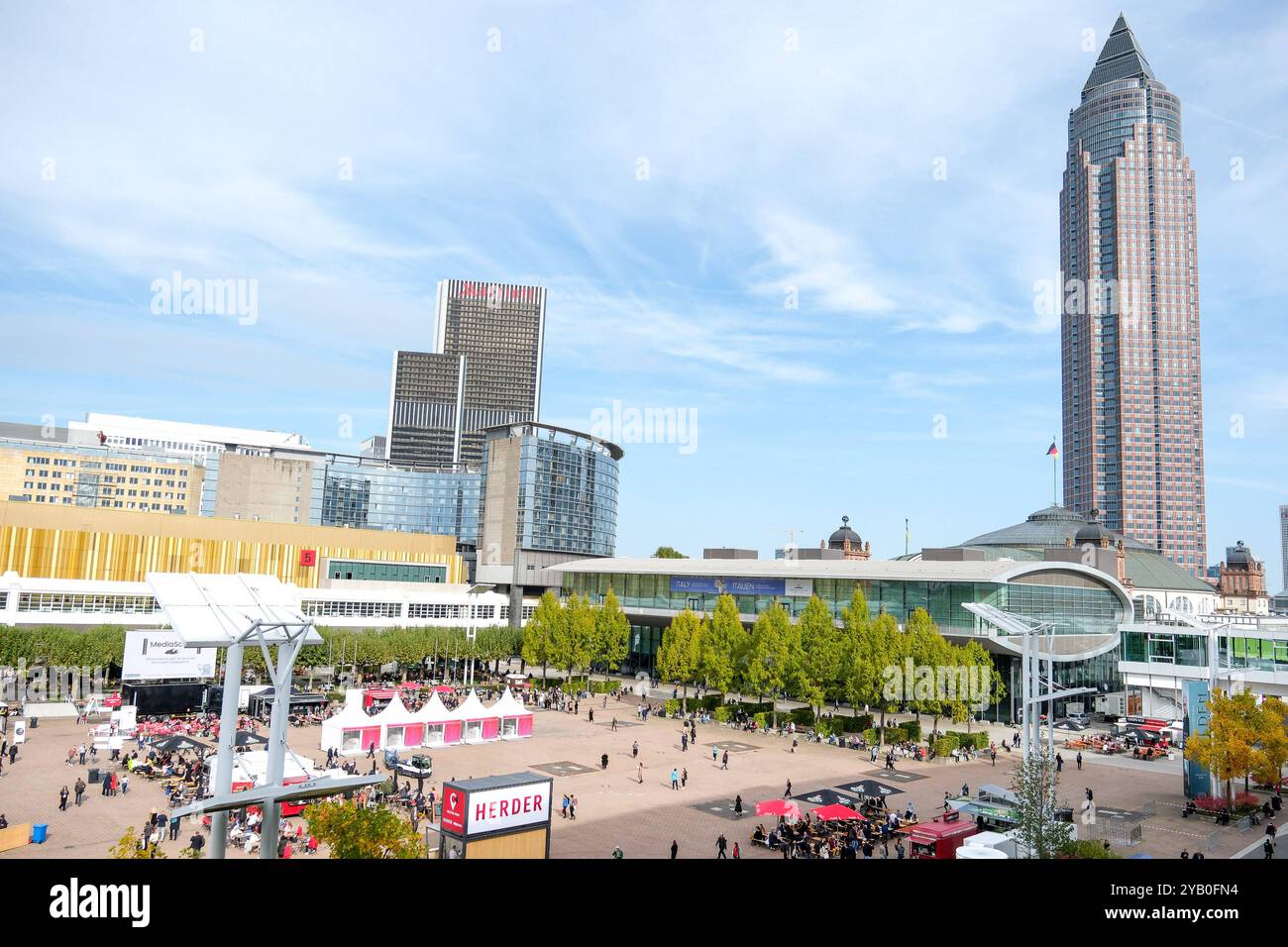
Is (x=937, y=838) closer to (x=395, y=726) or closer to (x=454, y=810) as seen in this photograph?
(x=454, y=810)

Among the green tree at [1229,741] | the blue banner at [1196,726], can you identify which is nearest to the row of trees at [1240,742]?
the green tree at [1229,741]

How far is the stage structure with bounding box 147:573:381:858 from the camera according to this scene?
18125 mm

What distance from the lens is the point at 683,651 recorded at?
2822 inches

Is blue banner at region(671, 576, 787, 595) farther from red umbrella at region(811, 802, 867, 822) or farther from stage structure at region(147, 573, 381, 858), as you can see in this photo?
stage structure at region(147, 573, 381, 858)

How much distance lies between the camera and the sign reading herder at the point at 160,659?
6088 cm

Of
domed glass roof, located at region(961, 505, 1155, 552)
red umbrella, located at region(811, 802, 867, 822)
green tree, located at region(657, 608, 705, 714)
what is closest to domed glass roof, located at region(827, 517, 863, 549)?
domed glass roof, located at region(961, 505, 1155, 552)

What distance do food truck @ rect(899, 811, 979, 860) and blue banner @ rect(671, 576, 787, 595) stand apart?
155 feet

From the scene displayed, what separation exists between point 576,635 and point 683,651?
1292 cm

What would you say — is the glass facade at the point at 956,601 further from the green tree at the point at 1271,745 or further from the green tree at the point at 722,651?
the green tree at the point at 1271,745

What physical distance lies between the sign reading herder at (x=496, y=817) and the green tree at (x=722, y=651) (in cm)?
3982

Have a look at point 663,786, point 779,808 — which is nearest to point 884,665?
point 663,786

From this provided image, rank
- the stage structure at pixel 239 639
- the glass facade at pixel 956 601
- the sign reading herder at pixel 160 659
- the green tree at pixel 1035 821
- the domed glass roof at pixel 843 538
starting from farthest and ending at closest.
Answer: the domed glass roof at pixel 843 538, the glass facade at pixel 956 601, the sign reading herder at pixel 160 659, the green tree at pixel 1035 821, the stage structure at pixel 239 639

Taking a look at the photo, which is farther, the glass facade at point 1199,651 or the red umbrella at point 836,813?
the glass facade at point 1199,651

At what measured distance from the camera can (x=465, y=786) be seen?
88.1 feet
